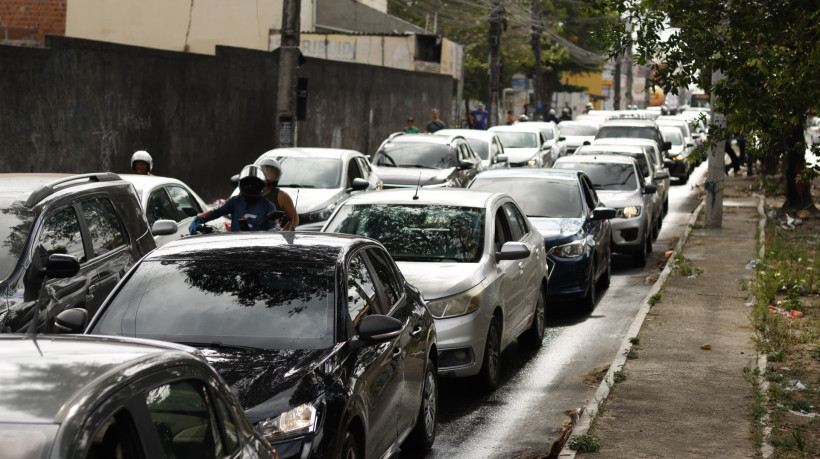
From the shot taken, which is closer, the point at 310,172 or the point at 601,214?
the point at 601,214

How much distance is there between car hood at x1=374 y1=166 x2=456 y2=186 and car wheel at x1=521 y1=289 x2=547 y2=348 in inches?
380

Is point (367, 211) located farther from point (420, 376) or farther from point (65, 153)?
point (65, 153)

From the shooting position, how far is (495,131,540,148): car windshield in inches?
1291

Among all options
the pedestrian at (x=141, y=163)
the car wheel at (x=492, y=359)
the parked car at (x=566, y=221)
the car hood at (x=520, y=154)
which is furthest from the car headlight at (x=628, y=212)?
the car hood at (x=520, y=154)

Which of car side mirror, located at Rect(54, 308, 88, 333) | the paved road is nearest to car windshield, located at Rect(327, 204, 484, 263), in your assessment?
the paved road

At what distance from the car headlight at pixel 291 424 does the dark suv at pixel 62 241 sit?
2.32 metres

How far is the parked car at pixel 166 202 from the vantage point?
514 inches

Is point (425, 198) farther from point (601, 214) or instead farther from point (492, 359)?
point (601, 214)

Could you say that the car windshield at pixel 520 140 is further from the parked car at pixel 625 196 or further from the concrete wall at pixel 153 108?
the parked car at pixel 625 196

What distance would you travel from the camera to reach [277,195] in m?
12.6

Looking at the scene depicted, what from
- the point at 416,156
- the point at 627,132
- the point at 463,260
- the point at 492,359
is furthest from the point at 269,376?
the point at 627,132

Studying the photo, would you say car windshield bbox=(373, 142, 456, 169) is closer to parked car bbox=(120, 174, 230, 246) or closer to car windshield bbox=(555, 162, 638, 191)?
car windshield bbox=(555, 162, 638, 191)

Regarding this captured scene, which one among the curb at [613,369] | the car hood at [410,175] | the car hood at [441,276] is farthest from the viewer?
the car hood at [410,175]

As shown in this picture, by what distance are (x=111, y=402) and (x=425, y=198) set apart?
7.88 meters
